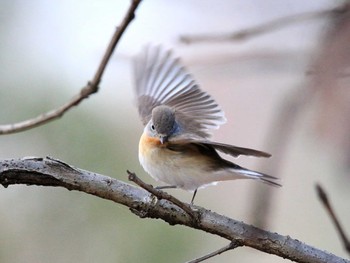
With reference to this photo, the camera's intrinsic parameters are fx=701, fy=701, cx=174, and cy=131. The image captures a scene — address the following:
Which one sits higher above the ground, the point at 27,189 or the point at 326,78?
the point at 27,189

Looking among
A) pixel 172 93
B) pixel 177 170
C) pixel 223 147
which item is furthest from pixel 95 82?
pixel 172 93

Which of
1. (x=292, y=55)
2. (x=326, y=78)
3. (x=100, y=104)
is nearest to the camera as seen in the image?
(x=326, y=78)

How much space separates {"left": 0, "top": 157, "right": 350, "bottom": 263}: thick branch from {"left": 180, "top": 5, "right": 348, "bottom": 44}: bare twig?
199 millimetres

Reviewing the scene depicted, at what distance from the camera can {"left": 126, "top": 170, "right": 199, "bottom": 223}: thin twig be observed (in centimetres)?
70

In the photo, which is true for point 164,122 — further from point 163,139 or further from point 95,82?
point 95,82

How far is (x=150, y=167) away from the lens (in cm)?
124

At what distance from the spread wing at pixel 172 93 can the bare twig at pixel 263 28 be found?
0.48 m

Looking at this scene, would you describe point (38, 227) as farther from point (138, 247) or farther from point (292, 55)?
point (292, 55)

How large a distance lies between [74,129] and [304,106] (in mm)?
2354

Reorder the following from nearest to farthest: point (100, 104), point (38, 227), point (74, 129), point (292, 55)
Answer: point (292, 55) → point (38, 227) → point (74, 129) → point (100, 104)

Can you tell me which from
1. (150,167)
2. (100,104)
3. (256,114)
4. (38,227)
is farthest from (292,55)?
(100,104)

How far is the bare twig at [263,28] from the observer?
596mm

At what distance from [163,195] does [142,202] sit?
10cm

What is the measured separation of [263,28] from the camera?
70 centimetres
